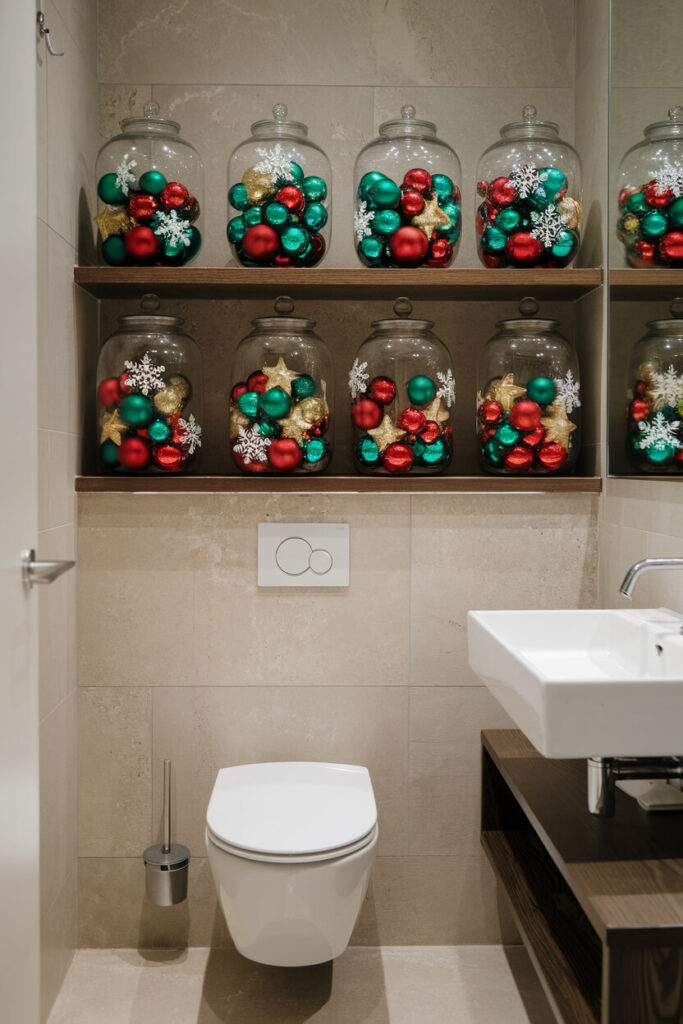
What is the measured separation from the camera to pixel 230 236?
218 centimetres

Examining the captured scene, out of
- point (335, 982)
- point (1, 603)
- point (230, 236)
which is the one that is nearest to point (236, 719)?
point (335, 982)

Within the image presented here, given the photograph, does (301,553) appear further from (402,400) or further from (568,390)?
(568,390)

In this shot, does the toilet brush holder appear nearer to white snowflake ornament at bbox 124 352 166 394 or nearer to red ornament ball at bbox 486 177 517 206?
white snowflake ornament at bbox 124 352 166 394

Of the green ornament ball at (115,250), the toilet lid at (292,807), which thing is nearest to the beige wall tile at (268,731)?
the toilet lid at (292,807)

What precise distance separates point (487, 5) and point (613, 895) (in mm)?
2192

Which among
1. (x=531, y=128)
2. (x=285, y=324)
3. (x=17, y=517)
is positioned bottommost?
(x=17, y=517)

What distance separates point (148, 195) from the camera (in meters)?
2.11

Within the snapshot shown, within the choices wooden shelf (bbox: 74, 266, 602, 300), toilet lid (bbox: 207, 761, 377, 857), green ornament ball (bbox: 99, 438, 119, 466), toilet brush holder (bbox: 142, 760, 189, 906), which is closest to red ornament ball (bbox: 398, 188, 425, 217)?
wooden shelf (bbox: 74, 266, 602, 300)

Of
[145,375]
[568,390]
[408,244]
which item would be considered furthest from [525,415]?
[145,375]

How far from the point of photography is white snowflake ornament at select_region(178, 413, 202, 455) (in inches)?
85.2

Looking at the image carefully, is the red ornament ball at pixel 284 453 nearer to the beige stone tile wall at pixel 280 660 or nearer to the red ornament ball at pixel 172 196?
the beige stone tile wall at pixel 280 660

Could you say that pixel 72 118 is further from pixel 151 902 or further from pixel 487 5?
pixel 151 902

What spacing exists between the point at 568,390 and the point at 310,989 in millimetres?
1548

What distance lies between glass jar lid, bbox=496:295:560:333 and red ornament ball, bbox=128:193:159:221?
0.88 meters
